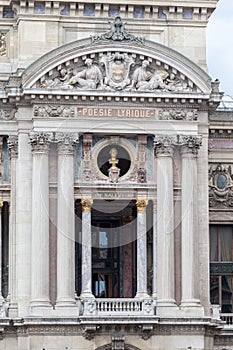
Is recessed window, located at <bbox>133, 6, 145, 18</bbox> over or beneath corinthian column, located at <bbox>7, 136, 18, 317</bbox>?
over

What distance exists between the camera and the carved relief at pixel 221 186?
220ft

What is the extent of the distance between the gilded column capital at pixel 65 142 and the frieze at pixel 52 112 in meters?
0.75

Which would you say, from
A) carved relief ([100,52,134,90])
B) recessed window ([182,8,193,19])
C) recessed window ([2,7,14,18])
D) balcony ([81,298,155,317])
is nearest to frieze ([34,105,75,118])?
carved relief ([100,52,134,90])

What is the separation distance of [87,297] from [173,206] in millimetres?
4987

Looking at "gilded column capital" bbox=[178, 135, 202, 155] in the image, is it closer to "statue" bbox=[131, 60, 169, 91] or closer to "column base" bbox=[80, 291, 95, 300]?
"statue" bbox=[131, 60, 169, 91]

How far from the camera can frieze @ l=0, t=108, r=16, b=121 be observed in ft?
202

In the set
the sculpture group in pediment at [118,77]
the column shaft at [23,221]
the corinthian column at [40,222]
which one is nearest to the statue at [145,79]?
the sculpture group in pediment at [118,77]

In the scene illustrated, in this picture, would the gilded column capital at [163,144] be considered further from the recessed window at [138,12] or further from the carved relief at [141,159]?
the recessed window at [138,12]

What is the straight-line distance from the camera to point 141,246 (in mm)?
60750

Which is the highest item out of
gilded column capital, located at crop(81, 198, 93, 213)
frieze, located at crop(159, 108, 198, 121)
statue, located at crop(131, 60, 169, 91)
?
statue, located at crop(131, 60, 169, 91)

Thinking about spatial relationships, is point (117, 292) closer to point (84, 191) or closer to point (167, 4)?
point (84, 191)

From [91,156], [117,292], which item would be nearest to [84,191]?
[91,156]

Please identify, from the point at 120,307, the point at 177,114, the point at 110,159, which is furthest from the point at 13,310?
the point at 177,114

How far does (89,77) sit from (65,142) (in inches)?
108
